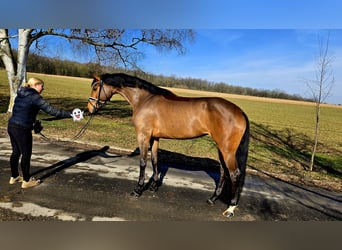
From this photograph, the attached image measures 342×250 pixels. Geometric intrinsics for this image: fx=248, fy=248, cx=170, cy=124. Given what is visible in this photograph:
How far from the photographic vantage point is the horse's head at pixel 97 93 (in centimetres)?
388

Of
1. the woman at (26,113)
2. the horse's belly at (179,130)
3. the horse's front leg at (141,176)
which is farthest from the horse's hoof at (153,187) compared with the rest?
the woman at (26,113)

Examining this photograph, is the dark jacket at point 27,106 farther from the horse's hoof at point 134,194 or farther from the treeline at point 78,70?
the treeline at point 78,70

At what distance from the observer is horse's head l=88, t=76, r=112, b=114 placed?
3875 millimetres

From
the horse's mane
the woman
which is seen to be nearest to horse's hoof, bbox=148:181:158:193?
the horse's mane

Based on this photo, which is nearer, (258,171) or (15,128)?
(15,128)

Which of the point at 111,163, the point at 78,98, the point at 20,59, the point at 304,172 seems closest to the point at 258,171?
the point at 304,172

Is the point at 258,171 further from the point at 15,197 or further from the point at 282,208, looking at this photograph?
the point at 15,197

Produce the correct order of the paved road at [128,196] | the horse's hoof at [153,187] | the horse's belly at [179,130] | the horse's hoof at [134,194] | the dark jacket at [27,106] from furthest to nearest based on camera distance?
the horse's hoof at [153,187] < the horse's hoof at [134,194] < the horse's belly at [179,130] < the dark jacket at [27,106] < the paved road at [128,196]

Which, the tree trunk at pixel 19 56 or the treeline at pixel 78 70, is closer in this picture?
the tree trunk at pixel 19 56

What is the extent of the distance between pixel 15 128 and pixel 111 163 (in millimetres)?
2136

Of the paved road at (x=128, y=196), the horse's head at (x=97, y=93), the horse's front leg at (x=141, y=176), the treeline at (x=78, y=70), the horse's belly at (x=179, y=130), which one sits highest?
the treeline at (x=78, y=70)

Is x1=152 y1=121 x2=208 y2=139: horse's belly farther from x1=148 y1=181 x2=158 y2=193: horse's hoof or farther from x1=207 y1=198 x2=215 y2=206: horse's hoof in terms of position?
x1=207 y1=198 x2=215 y2=206: horse's hoof

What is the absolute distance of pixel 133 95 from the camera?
3.89 meters

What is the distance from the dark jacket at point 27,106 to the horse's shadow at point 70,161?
1159mm
